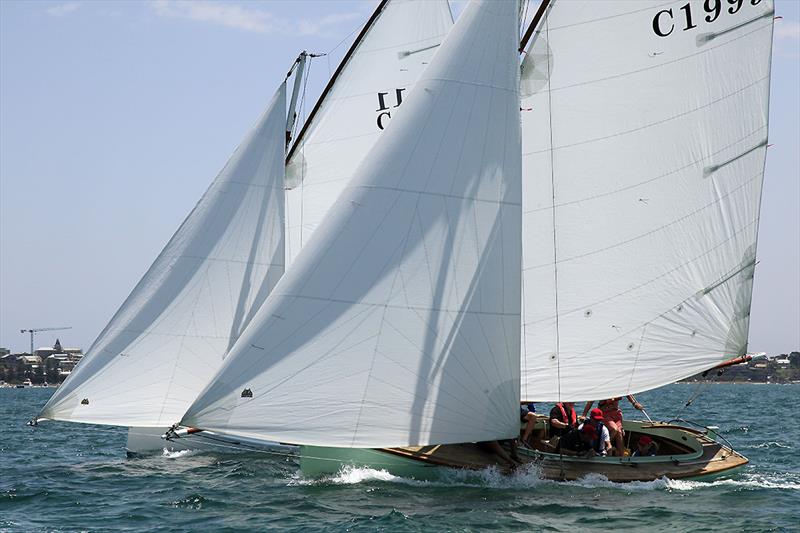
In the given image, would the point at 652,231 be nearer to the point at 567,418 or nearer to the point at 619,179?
the point at 619,179

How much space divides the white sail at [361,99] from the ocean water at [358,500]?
7.74m

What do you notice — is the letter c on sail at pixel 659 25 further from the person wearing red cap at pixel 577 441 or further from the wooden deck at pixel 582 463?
the wooden deck at pixel 582 463

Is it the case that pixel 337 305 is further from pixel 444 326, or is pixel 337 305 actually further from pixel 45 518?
pixel 45 518

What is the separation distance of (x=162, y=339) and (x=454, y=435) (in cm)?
976

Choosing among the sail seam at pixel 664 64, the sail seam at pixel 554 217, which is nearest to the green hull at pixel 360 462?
the sail seam at pixel 554 217

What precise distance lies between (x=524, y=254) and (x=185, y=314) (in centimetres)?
908

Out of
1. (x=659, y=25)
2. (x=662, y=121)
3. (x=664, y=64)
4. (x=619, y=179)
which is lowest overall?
(x=619, y=179)

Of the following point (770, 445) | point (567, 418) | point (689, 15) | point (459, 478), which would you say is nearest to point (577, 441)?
point (567, 418)

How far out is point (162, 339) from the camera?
92.7 ft

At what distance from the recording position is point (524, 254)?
25.0 meters

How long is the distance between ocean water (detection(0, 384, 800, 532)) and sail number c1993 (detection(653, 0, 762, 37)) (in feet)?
32.4

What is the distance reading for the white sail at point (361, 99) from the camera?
1220 inches

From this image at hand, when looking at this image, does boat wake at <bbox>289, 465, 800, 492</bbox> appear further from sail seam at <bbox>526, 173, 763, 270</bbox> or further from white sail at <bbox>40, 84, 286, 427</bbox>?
white sail at <bbox>40, 84, 286, 427</bbox>

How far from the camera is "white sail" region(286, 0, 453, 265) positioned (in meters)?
31.0
